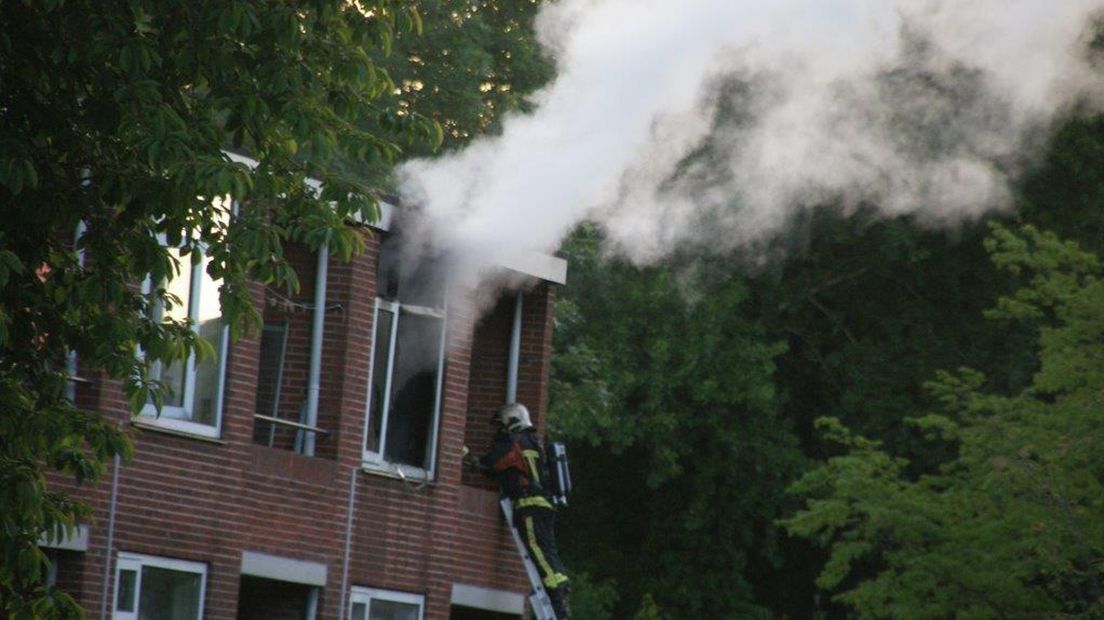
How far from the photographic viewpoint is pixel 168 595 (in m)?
18.7

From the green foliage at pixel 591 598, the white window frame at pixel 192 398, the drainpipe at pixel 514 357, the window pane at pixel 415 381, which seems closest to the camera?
the white window frame at pixel 192 398

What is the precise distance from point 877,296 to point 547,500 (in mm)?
15627

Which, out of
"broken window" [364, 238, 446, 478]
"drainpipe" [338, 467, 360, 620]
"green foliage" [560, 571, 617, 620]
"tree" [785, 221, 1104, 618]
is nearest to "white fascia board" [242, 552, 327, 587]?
"drainpipe" [338, 467, 360, 620]

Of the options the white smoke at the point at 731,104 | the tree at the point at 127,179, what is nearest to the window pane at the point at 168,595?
the white smoke at the point at 731,104

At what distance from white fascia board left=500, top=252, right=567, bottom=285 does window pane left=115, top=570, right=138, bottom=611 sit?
537 centimetres

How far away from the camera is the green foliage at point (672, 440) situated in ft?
112

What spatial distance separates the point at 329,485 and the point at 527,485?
2.36 metres

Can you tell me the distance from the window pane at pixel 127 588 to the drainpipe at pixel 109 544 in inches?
11.2

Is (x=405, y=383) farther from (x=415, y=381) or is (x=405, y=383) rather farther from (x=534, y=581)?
(x=534, y=581)

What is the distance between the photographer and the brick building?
60.3 feet

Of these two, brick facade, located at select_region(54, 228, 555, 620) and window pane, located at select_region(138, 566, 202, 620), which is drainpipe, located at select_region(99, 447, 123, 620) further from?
window pane, located at select_region(138, 566, 202, 620)

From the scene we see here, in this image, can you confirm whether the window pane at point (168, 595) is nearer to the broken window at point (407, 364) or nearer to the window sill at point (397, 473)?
the window sill at point (397, 473)

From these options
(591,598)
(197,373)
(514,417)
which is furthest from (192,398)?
(591,598)

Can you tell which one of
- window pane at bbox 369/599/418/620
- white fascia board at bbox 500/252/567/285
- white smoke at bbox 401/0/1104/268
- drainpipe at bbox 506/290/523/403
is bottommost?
window pane at bbox 369/599/418/620
